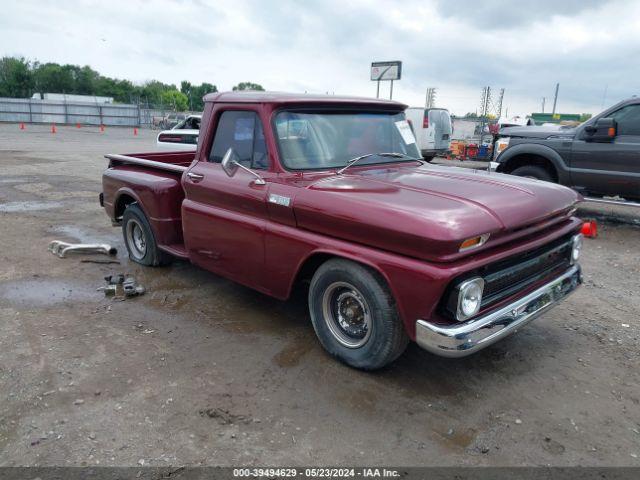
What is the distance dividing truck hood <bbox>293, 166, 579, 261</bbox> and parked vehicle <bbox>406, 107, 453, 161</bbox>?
49.1ft

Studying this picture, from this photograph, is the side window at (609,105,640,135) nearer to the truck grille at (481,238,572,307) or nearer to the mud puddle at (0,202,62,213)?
the truck grille at (481,238,572,307)

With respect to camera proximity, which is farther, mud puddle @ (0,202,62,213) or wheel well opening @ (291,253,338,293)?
mud puddle @ (0,202,62,213)

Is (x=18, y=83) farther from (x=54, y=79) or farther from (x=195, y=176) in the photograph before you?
(x=195, y=176)

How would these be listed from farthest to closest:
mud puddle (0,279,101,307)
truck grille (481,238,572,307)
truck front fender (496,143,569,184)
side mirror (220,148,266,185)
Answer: truck front fender (496,143,569,184), mud puddle (0,279,101,307), side mirror (220,148,266,185), truck grille (481,238,572,307)

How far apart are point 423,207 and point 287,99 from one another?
1.57 metres

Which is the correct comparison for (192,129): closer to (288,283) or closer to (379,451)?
(288,283)

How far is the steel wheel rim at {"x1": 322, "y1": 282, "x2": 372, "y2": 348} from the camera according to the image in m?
3.38

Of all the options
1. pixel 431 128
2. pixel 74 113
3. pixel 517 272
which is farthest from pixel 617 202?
pixel 74 113

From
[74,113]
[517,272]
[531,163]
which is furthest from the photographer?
[74,113]

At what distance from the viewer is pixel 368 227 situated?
3.06 meters

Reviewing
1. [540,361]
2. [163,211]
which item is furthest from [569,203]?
[163,211]

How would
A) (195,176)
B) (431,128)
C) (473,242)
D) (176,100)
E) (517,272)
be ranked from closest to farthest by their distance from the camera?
(473,242), (517,272), (195,176), (431,128), (176,100)

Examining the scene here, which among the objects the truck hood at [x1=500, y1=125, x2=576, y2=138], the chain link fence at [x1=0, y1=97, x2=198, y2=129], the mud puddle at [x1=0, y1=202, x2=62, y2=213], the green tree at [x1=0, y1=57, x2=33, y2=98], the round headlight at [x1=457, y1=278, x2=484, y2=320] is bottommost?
the mud puddle at [x1=0, y1=202, x2=62, y2=213]

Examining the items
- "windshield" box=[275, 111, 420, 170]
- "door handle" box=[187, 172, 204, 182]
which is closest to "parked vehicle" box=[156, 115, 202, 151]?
"door handle" box=[187, 172, 204, 182]
